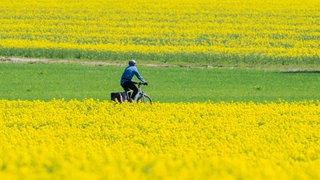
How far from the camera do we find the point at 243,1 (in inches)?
2403

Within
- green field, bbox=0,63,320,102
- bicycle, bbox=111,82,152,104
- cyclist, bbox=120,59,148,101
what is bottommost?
green field, bbox=0,63,320,102

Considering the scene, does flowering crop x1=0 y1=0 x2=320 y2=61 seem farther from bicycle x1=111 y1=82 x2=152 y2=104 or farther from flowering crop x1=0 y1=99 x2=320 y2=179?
flowering crop x1=0 y1=99 x2=320 y2=179

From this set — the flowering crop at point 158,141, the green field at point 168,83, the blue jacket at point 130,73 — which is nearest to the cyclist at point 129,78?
the blue jacket at point 130,73

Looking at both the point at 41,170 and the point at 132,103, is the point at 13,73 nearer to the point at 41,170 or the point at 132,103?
the point at 132,103

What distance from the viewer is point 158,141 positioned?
591 inches

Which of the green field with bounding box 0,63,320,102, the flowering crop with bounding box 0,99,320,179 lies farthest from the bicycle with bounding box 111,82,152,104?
the green field with bounding box 0,63,320,102

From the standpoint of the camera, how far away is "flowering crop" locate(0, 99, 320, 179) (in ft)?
29.9

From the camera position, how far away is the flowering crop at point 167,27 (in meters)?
44.6

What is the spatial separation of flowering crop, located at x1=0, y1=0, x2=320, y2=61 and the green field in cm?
Result: 611

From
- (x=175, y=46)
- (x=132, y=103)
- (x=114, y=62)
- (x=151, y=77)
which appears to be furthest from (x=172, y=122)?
(x=175, y=46)

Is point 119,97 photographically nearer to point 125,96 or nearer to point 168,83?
point 125,96

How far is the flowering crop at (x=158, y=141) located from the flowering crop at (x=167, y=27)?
22158mm

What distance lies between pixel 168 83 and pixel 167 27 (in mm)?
20036

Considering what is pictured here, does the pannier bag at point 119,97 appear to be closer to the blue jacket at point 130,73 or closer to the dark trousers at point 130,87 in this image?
the dark trousers at point 130,87
